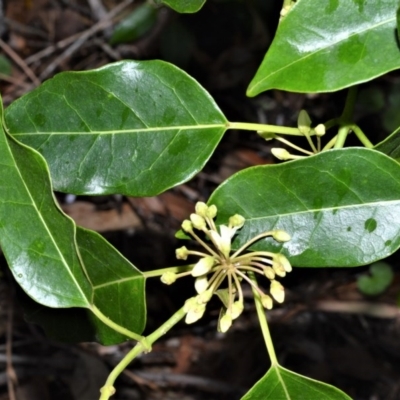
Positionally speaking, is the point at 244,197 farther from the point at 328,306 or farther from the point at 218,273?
the point at 328,306

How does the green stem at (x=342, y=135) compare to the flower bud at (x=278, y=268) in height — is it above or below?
above

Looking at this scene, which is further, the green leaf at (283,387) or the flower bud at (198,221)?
the green leaf at (283,387)

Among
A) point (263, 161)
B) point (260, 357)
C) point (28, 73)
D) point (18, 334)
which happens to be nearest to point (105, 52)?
point (28, 73)

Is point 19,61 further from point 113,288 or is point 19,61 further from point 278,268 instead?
point 278,268

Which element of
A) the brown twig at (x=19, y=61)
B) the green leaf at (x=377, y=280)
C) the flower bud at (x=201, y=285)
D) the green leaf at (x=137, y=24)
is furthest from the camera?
the brown twig at (x=19, y=61)

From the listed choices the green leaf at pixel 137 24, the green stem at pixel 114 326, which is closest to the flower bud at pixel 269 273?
the green stem at pixel 114 326

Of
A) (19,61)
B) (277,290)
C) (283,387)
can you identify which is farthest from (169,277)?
(19,61)

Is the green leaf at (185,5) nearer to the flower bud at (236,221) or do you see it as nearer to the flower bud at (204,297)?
the flower bud at (236,221)
